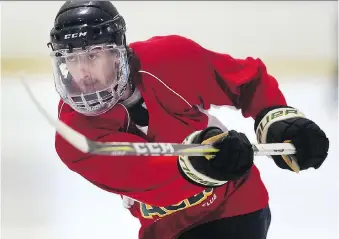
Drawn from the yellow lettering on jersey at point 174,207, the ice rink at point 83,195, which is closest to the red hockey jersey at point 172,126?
the yellow lettering on jersey at point 174,207

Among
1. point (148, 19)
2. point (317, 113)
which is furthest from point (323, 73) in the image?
point (148, 19)

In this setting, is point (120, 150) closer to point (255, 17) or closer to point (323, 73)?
point (323, 73)

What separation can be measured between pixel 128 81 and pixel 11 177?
3.55 ft

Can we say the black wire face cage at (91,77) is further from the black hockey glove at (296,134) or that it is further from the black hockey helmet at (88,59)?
the black hockey glove at (296,134)

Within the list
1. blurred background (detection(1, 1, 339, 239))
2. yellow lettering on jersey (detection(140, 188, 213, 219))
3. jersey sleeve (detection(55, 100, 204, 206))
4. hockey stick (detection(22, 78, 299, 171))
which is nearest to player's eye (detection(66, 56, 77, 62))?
jersey sleeve (detection(55, 100, 204, 206))

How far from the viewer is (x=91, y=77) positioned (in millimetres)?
1368

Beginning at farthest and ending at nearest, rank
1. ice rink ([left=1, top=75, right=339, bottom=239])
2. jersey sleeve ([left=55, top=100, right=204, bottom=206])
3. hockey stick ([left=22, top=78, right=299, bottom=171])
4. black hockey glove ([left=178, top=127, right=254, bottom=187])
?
ice rink ([left=1, top=75, right=339, bottom=239]) → jersey sleeve ([left=55, top=100, right=204, bottom=206]) → black hockey glove ([left=178, top=127, right=254, bottom=187]) → hockey stick ([left=22, top=78, right=299, bottom=171])

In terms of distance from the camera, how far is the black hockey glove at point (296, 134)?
4.51 feet

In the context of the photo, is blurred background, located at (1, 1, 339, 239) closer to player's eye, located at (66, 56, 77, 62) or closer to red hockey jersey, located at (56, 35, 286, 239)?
red hockey jersey, located at (56, 35, 286, 239)

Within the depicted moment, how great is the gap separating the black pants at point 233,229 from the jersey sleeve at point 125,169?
15cm

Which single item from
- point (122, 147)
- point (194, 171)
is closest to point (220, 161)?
point (194, 171)

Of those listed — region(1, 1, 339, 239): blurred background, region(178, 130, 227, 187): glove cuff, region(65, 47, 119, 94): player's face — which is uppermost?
region(65, 47, 119, 94): player's face

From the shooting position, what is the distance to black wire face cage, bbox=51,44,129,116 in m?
1.35

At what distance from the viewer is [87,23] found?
1.40 meters
